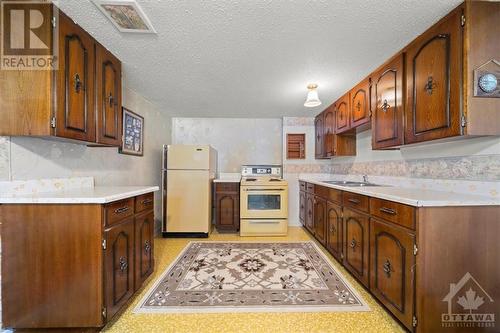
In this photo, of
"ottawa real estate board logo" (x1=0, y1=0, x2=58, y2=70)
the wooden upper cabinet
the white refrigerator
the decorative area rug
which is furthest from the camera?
the white refrigerator

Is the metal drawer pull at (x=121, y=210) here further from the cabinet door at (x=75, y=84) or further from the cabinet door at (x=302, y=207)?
the cabinet door at (x=302, y=207)

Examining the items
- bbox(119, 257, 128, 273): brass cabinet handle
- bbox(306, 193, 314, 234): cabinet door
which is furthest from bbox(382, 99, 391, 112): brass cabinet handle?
bbox(119, 257, 128, 273): brass cabinet handle

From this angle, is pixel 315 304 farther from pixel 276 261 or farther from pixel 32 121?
pixel 32 121

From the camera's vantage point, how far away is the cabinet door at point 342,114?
2.51 meters

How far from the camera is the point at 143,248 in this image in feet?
5.80

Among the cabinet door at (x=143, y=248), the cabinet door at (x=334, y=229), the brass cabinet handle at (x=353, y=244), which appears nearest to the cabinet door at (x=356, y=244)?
the brass cabinet handle at (x=353, y=244)

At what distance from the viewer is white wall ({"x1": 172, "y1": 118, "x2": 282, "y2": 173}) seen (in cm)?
389

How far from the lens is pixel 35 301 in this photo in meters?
1.22

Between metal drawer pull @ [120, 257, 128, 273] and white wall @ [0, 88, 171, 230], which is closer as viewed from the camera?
white wall @ [0, 88, 171, 230]

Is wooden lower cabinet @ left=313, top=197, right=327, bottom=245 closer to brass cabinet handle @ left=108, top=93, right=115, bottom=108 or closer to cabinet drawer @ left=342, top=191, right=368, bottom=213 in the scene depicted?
cabinet drawer @ left=342, top=191, right=368, bottom=213

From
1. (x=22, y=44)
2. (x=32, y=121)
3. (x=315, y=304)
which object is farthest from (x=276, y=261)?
(x=22, y=44)

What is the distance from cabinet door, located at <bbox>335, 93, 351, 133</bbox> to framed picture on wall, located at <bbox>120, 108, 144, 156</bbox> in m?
2.61

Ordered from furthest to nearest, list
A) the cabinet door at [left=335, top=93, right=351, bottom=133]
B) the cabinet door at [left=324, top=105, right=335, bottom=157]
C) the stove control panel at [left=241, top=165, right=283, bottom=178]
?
the stove control panel at [left=241, top=165, right=283, bottom=178] → the cabinet door at [left=324, top=105, right=335, bottom=157] → the cabinet door at [left=335, top=93, right=351, bottom=133]

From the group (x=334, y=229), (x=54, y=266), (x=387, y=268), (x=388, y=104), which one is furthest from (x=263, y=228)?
(x=54, y=266)
